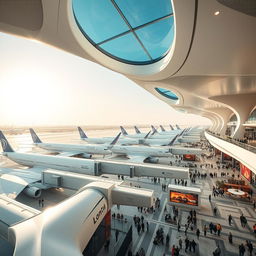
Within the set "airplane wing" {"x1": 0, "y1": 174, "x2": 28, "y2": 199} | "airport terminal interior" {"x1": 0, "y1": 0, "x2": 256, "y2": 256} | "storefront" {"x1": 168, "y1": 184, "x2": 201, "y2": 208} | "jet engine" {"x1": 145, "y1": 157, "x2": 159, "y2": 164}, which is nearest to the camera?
"airport terminal interior" {"x1": 0, "y1": 0, "x2": 256, "y2": 256}

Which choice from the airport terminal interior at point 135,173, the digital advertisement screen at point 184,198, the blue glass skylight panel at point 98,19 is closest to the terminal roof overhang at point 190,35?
the airport terminal interior at point 135,173

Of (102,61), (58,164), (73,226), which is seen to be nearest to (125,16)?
(102,61)

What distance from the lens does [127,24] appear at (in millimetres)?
9070

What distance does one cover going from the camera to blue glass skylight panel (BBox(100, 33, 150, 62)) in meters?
10.8

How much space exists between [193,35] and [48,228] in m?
9.90

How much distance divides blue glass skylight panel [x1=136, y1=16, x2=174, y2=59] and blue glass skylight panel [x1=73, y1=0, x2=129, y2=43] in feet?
4.38

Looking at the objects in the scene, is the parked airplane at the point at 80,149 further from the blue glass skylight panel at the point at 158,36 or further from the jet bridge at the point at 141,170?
the blue glass skylight panel at the point at 158,36

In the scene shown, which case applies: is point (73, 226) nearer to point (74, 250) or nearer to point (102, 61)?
point (74, 250)

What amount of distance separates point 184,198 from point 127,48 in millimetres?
13628

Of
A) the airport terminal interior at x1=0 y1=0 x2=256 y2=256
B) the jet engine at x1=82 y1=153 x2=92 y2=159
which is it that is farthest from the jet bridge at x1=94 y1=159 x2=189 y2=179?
the jet engine at x1=82 y1=153 x2=92 y2=159

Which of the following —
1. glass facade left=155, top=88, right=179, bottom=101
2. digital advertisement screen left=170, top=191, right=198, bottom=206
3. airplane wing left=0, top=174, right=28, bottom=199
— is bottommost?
digital advertisement screen left=170, top=191, right=198, bottom=206

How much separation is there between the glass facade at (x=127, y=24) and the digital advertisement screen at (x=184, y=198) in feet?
39.9

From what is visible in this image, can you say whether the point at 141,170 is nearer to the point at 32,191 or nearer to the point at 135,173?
the point at 135,173

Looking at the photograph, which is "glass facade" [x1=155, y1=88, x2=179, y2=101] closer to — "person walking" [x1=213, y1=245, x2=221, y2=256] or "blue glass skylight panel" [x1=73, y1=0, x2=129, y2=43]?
"blue glass skylight panel" [x1=73, y1=0, x2=129, y2=43]
